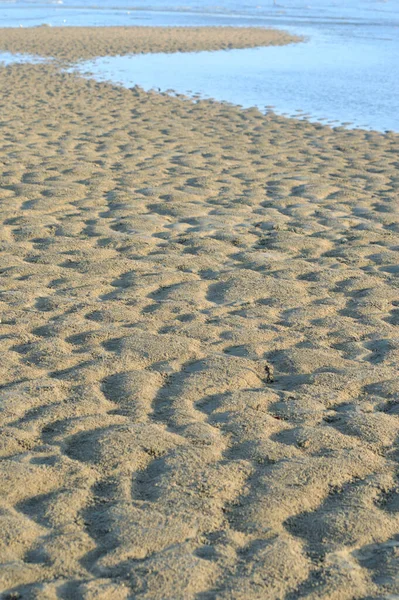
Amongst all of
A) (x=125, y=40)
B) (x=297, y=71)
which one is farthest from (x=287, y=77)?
(x=125, y=40)

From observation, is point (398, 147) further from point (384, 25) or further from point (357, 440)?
point (384, 25)

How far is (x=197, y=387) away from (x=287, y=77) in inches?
624

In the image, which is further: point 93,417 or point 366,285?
point 366,285

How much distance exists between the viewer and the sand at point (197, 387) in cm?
282

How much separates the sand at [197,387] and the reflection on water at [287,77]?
20.5ft

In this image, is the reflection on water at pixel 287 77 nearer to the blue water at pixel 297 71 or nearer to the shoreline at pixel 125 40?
the blue water at pixel 297 71

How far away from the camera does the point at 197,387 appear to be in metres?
4.06

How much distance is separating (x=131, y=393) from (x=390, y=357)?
4.87ft

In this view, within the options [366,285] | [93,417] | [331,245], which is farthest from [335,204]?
[93,417]

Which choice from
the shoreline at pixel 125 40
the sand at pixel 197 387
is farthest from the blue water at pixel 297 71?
the sand at pixel 197 387

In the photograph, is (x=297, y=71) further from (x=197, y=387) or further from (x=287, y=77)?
(x=197, y=387)

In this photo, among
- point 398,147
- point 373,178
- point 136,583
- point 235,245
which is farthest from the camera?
point 398,147

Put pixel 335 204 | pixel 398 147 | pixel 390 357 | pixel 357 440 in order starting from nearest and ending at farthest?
pixel 357 440, pixel 390 357, pixel 335 204, pixel 398 147

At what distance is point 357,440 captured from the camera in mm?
3627
